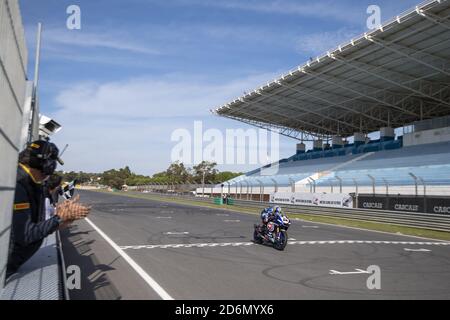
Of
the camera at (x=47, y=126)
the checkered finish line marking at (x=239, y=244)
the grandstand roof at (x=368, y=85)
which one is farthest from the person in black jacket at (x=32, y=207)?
the grandstand roof at (x=368, y=85)

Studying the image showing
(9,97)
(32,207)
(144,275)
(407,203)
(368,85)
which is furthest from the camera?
(368,85)

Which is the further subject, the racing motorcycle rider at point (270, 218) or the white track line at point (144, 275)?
the racing motorcycle rider at point (270, 218)

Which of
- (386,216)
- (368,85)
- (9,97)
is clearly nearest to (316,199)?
(386,216)

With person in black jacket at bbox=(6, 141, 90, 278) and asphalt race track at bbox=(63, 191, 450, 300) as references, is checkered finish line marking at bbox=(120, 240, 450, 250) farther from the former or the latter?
person in black jacket at bbox=(6, 141, 90, 278)

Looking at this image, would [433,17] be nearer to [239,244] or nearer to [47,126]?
[239,244]

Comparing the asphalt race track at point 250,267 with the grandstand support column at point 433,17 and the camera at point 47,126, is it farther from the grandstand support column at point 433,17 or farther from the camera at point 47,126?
the grandstand support column at point 433,17

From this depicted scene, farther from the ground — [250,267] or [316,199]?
[316,199]

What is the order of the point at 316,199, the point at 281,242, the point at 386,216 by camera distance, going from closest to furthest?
1. the point at 281,242
2. the point at 386,216
3. the point at 316,199

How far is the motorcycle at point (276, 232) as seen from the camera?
11703 millimetres

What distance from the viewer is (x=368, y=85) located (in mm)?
40125

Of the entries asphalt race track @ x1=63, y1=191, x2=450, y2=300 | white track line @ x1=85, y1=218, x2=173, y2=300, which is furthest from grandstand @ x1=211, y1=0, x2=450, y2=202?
white track line @ x1=85, y1=218, x2=173, y2=300

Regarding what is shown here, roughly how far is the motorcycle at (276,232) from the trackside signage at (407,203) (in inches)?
523

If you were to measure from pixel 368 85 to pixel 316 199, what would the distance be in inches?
549
